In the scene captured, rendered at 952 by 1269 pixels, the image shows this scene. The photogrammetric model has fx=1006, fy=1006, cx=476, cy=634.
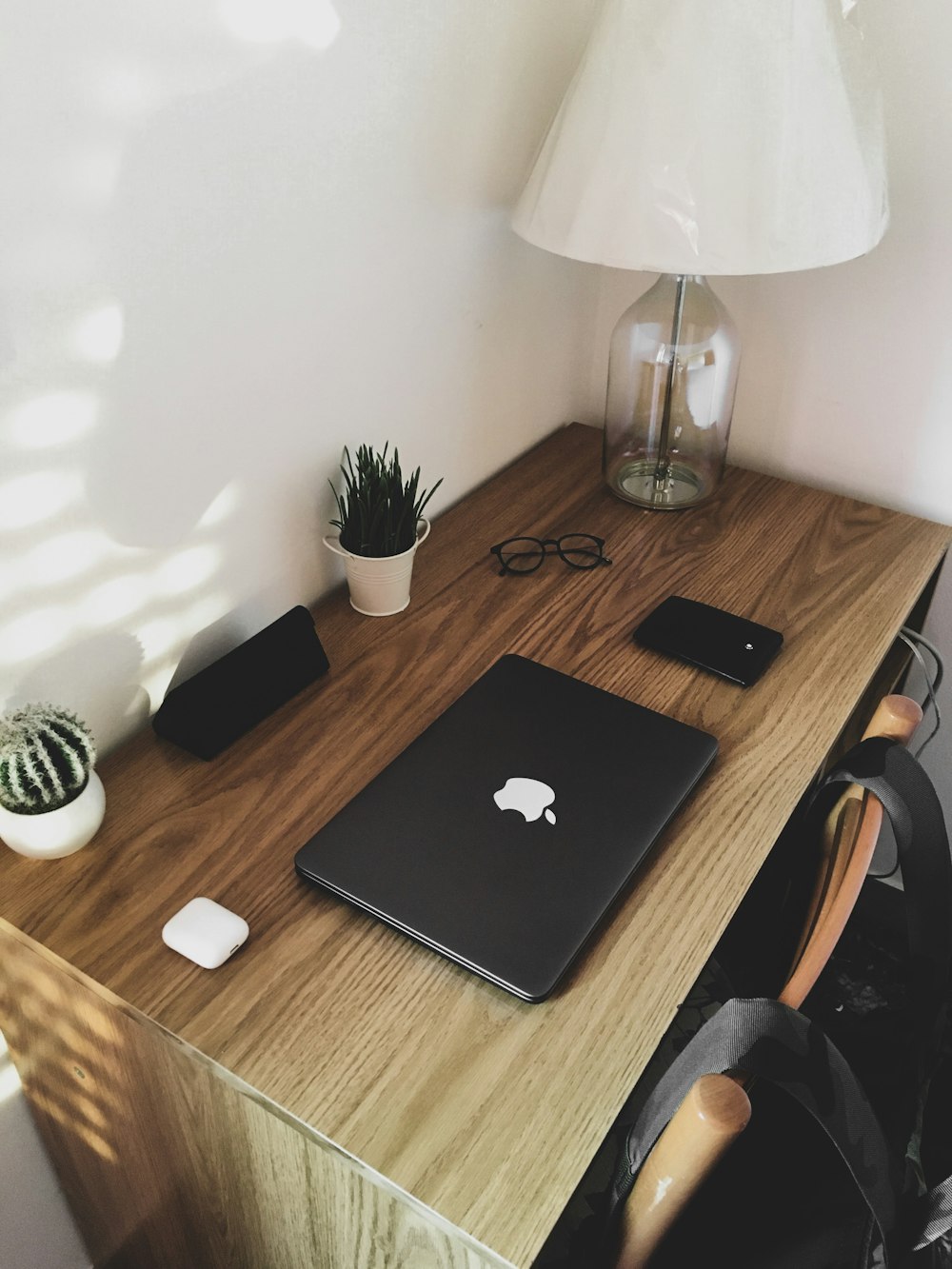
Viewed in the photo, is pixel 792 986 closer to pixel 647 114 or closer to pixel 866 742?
pixel 866 742

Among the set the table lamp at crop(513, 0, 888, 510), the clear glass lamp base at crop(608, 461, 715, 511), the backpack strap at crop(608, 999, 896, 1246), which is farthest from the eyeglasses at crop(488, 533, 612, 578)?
the backpack strap at crop(608, 999, 896, 1246)

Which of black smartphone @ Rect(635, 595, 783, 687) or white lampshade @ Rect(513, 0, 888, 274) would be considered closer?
white lampshade @ Rect(513, 0, 888, 274)

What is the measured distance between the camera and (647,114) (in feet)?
3.25

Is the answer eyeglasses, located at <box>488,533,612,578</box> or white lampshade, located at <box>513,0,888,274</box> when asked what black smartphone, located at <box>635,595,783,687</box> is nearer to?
eyeglasses, located at <box>488,533,612,578</box>

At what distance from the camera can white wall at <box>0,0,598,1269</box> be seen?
29.1 inches

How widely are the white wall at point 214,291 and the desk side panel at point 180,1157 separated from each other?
0.12 m

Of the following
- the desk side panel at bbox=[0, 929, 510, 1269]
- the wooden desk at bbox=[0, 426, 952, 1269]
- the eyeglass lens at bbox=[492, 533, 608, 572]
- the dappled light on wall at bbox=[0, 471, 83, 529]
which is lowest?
the desk side panel at bbox=[0, 929, 510, 1269]

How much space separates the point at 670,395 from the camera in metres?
1.34

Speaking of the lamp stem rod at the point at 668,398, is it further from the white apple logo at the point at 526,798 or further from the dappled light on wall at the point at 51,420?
the dappled light on wall at the point at 51,420

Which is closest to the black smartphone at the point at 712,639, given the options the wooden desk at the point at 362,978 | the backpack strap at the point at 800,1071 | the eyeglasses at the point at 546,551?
the wooden desk at the point at 362,978

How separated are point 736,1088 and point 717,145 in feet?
2.77

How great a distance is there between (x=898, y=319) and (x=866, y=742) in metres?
0.72

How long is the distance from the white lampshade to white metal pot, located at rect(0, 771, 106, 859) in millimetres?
726

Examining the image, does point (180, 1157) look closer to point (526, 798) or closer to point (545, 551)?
point (526, 798)
